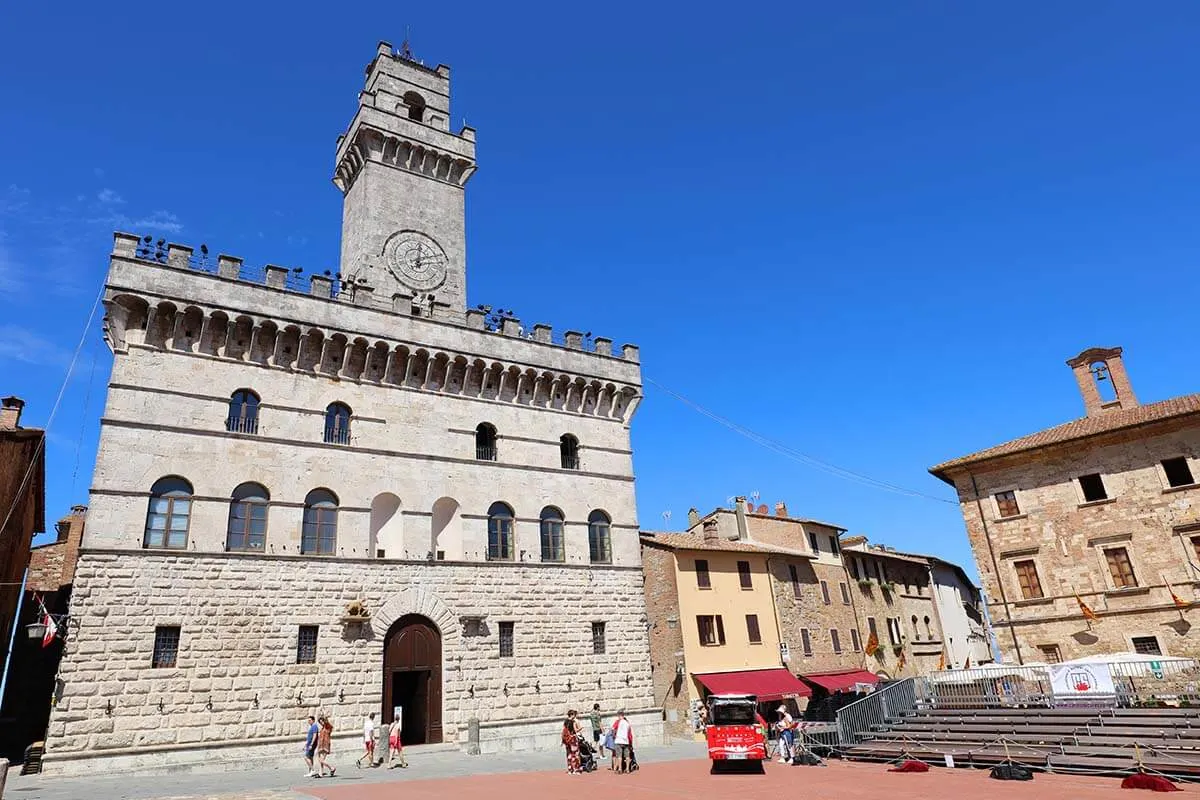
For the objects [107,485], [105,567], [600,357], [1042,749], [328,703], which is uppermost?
[600,357]

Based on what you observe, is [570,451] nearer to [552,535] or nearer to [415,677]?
[552,535]

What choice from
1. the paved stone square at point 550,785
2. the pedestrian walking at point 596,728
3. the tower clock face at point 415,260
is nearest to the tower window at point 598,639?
the pedestrian walking at point 596,728

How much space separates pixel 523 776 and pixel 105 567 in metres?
11.5

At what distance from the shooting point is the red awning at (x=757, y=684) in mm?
27094

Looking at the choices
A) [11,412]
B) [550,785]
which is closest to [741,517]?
[550,785]

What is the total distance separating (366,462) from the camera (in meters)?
22.4

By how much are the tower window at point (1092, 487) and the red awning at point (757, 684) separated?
42.1ft

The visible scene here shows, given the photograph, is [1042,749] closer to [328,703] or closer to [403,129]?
[328,703]

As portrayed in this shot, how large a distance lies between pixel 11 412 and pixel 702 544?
2428 cm

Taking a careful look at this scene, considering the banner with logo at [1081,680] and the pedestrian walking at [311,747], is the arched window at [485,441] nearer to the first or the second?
the pedestrian walking at [311,747]

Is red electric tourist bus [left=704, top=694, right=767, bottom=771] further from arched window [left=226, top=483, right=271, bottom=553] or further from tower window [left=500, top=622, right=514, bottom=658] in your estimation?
arched window [left=226, top=483, right=271, bottom=553]

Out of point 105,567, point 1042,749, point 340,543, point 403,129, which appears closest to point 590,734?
point 340,543

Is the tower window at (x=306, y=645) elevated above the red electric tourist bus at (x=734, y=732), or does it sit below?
above

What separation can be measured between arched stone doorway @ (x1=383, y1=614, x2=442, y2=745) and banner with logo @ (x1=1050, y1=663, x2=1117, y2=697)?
17429 millimetres
